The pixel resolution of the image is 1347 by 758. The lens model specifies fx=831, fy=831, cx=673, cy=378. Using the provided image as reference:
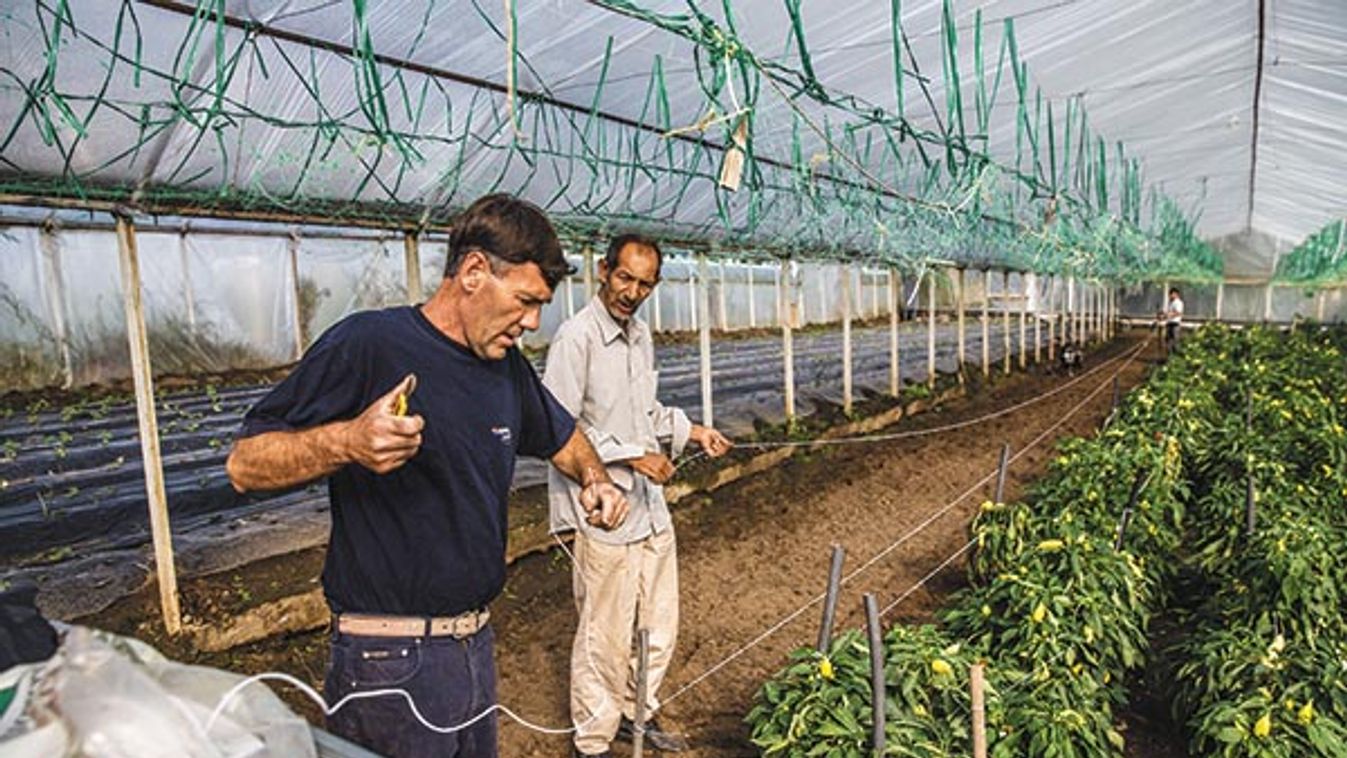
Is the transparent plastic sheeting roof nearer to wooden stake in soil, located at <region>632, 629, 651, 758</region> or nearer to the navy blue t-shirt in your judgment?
the navy blue t-shirt

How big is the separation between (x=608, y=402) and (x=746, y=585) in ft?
8.40

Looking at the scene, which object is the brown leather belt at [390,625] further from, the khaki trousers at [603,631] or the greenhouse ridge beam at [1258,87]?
the greenhouse ridge beam at [1258,87]

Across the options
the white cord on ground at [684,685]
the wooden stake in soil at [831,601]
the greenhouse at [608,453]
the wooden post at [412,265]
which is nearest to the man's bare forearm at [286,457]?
the greenhouse at [608,453]

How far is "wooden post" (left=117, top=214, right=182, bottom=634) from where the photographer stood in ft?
11.2

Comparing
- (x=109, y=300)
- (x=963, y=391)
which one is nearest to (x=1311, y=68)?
(x=963, y=391)

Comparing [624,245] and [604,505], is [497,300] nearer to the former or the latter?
[604,505]

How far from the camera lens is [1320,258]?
2042 cm

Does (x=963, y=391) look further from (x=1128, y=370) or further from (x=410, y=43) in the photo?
(x=410, y=43)

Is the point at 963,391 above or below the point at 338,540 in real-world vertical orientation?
below

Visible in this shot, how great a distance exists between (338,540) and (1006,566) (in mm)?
3158

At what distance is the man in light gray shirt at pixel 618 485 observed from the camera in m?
2.73

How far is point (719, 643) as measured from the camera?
4219mm

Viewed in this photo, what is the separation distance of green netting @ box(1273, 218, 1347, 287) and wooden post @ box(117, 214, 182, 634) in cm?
1981

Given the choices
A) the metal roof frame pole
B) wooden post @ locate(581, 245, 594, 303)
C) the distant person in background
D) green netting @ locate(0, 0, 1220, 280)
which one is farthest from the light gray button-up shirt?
the distant person in background
